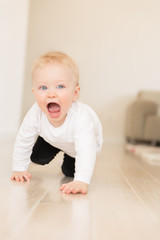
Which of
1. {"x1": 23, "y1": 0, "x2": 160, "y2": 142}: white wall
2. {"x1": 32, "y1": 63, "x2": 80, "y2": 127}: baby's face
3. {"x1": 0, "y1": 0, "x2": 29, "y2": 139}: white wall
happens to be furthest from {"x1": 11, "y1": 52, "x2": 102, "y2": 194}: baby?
{"x1": 23, "y1": 0, "x2": 160, "y2": 142}: white wall

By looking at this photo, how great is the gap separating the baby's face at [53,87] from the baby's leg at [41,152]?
32 centimetres

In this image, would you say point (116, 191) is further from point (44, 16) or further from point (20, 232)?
point (44, 16)

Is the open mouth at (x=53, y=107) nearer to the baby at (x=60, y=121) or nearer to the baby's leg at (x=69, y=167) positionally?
the baby at (x=60, y=121)

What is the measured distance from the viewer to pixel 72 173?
67.6 inches

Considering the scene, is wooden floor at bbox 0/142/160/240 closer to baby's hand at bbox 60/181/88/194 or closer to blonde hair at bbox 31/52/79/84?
baby's hand at bbox 60/181/88/194

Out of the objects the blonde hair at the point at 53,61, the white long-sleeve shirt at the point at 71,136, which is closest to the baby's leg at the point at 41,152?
the white long-sleeve shirt at the point at 71,136

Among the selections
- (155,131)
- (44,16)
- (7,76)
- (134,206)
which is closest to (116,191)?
(134,206)

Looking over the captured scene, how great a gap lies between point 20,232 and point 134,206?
0.50 m

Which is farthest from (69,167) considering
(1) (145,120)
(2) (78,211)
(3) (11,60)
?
(1) (145,120)

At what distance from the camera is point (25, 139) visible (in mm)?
1549

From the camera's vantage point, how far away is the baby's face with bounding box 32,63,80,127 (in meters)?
1.37

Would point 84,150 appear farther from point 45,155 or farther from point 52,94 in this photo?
point 45,155

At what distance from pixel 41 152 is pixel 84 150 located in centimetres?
37

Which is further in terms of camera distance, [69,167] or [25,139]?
[69,167]
